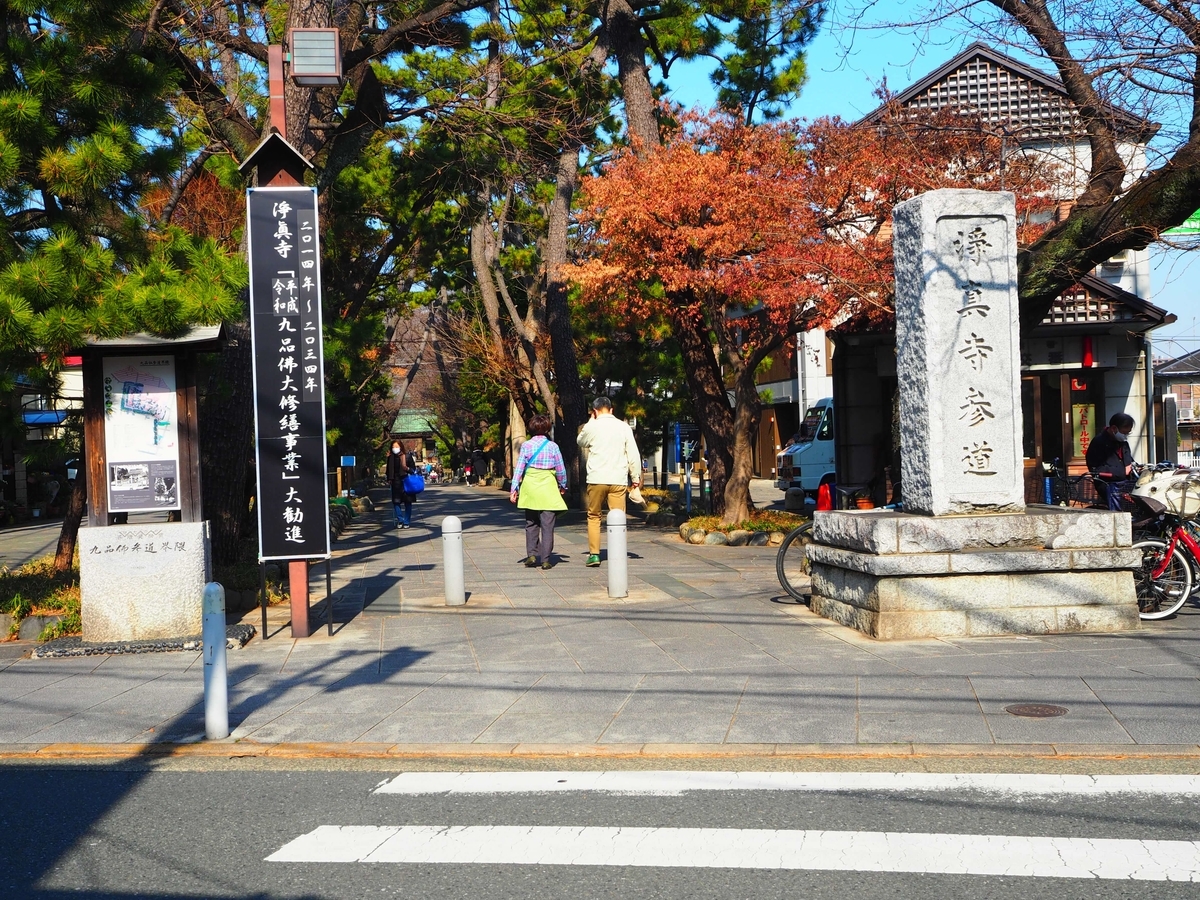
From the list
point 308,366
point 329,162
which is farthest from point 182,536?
point 329,162

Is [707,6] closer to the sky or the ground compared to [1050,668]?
closer to the sky

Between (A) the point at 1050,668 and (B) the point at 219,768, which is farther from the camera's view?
(A) the point at 1050,668

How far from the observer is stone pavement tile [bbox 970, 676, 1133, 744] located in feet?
20.0

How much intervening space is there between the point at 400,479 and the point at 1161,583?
16.0 m

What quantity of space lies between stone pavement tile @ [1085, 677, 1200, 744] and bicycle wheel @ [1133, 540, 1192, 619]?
7.43 ft

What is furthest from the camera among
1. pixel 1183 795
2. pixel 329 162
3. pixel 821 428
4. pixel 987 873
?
pixel 821 428

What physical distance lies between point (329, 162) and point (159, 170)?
4.08 m

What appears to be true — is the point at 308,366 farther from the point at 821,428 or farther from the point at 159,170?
the point at 821,428

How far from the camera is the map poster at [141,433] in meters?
9.66

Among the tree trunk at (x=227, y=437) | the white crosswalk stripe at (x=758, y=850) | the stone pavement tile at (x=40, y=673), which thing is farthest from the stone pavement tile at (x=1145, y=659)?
the tree trunk at (x=227, y=437)

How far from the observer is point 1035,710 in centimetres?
662

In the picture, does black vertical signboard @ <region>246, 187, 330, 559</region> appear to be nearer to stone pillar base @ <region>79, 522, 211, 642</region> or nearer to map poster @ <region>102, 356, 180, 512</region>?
stone pillar base @ <region>79, 522, 211, 642</region>

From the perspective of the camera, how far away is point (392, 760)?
6.26 m

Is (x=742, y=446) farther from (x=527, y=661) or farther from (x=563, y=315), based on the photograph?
(x=527, y=661)
